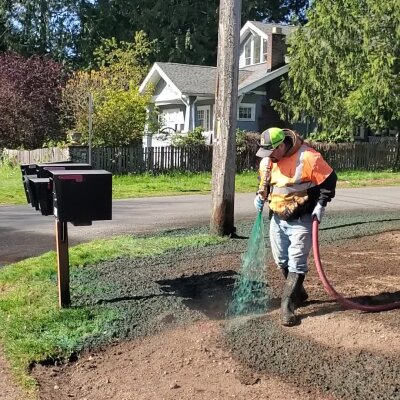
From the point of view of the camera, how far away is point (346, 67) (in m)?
24.9

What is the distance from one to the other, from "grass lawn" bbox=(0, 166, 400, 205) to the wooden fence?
493 millimetres

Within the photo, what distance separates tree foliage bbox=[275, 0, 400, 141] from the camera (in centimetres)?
2316

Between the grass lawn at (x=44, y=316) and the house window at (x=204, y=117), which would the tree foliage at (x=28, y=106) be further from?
the grass lawn at (x=44, y=316)

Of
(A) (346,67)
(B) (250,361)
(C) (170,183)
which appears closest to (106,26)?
(A) (346,67)

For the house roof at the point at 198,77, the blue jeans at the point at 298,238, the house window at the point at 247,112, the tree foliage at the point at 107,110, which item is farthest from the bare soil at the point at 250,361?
the house window at the point at 247,112

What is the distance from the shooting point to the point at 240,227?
970 cm

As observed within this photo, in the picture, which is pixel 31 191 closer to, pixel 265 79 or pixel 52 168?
pixel 52 168

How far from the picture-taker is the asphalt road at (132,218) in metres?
8.93

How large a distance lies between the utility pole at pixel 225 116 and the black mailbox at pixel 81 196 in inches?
144

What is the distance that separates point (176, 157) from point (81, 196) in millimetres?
16671

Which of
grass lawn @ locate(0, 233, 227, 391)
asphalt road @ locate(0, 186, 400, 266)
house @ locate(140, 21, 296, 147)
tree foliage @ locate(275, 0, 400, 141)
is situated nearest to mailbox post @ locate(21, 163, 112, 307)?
grass lawn @ locate(0, 233, 227, 391)

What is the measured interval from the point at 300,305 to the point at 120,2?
4665 centimetres

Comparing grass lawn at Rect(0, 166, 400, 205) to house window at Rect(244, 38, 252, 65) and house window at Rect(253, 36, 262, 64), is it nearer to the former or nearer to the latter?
house window at Rect(253, 36, 262, 64)

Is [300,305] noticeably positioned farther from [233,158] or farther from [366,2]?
[366,2]
